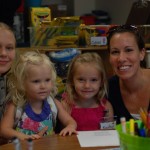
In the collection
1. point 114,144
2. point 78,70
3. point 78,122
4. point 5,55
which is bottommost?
point 78,122

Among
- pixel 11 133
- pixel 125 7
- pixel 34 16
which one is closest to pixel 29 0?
pixel 34 16

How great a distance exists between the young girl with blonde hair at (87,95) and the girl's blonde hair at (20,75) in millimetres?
119

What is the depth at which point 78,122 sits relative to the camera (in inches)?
69.7

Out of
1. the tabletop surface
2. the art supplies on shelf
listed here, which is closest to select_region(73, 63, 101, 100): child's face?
the tabletop surface

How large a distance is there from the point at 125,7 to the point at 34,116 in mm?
2904

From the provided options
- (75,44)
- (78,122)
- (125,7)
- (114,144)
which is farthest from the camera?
(125,7)

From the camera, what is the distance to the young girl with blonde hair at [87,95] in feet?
5.78

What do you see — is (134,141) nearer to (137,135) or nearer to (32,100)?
(137,135)

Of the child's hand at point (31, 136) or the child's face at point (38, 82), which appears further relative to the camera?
the child's face at point (38, 82)

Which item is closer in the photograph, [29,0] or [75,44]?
[75,44]

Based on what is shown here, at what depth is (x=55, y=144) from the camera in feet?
4.08

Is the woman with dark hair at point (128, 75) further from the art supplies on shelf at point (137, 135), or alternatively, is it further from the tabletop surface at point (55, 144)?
the art supplies on shelf at point (137, 135)

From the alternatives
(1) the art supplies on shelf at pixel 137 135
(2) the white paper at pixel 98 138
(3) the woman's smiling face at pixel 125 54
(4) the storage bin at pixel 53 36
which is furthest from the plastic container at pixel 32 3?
(1) the art supplies on shelf at pixel 137 135

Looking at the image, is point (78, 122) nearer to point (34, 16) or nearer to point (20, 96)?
point (20, 96)
